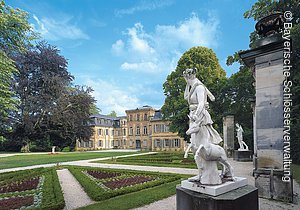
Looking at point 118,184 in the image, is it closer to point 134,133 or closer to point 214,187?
point 214,187

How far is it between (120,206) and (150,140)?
130ft

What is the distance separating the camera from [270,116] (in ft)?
20.0

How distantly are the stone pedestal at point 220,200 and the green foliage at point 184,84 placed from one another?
51.2 ft

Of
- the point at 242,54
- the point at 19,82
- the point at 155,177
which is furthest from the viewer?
the point at 19,82

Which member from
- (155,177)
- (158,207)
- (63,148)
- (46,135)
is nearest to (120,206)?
(158,207)

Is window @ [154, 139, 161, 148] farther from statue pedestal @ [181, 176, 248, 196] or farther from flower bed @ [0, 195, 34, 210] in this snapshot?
statue pedestal @ [181, 176, 248, 196]

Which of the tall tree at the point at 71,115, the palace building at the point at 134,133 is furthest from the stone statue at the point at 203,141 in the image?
the palace building at the point at 134,133

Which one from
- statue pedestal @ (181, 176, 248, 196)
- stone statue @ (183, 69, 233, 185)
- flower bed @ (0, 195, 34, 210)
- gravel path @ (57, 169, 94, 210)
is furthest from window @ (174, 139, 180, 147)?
stone statue @ (183, 69, 233, 185)

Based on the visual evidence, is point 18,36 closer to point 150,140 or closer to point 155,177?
point 155,177

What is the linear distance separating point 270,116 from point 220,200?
3779 millimetres

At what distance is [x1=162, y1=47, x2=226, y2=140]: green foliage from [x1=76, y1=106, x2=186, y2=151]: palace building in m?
17.2

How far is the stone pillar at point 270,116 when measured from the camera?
5.77 m

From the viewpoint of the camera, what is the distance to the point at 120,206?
5.41m

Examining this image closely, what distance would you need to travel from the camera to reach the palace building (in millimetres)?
40312
